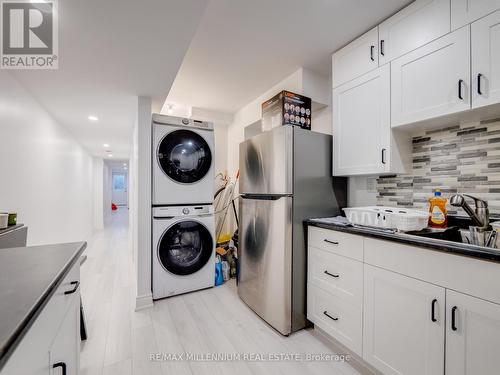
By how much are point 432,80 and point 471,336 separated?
4.53 ft

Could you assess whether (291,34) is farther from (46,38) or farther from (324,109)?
(46,38)

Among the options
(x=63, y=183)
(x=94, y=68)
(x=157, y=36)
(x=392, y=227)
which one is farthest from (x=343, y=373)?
(x=63, y=183)

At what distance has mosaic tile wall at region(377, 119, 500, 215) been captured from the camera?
1.34 meters

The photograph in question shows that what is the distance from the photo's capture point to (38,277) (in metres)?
0.68

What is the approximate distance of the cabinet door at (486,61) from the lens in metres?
1.16

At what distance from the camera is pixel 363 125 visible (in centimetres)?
178

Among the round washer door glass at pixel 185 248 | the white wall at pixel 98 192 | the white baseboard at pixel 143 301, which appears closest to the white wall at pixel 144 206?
the white baseboard at pixel 143 301

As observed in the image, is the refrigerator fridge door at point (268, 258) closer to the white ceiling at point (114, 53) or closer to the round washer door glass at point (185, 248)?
the round washer door glass at point (185, 248)

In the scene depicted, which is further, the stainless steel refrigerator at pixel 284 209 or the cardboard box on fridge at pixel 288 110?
the cardboard box on fridge at pixel 288 110

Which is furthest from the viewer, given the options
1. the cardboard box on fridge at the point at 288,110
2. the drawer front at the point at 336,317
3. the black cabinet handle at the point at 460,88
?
the cardboard box on fridge at the point at 288,110

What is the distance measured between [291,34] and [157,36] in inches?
40.6

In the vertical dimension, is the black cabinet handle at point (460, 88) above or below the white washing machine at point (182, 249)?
above

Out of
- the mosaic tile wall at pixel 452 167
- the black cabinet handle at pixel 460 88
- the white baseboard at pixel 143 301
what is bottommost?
the white baseboard at pixel 143 301

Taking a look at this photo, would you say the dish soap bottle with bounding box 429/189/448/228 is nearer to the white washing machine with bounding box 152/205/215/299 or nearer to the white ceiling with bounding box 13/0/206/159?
the white ceiling with bounding box 13/0/206/159
